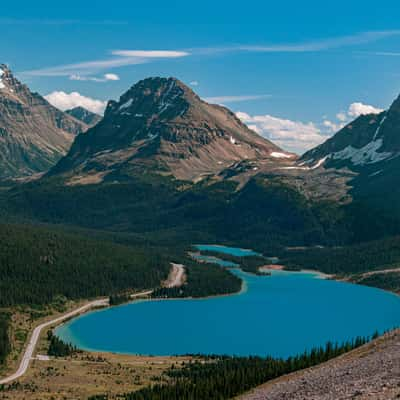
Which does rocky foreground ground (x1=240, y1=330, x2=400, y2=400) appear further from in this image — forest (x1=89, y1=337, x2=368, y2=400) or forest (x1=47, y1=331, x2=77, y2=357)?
forest (x1=47, y1=331, x2=77, y2=357)

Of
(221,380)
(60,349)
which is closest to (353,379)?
(221,380)

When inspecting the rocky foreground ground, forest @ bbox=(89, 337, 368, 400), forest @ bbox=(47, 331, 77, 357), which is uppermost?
the rocky foreground ground

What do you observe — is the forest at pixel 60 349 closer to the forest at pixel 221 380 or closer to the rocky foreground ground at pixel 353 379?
the forest at pixel 221 380

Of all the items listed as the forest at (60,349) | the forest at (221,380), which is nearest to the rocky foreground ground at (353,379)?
the forest at (221,380)

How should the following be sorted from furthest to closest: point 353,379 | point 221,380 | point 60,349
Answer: point 60,349, point 221,380, point 353,379

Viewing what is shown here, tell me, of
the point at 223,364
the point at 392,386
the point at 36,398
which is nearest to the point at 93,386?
the point at 36,398

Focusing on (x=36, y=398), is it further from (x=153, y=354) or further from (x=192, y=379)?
(x=153, y=354)

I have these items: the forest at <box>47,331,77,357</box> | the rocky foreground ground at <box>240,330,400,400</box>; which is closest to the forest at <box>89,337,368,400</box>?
the rocky foreground ground at <box>240,330,400,400</box>

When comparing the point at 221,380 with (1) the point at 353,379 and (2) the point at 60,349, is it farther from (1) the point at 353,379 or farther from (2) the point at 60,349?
(2) the point at 60,349

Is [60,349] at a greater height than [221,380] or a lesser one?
lesser
